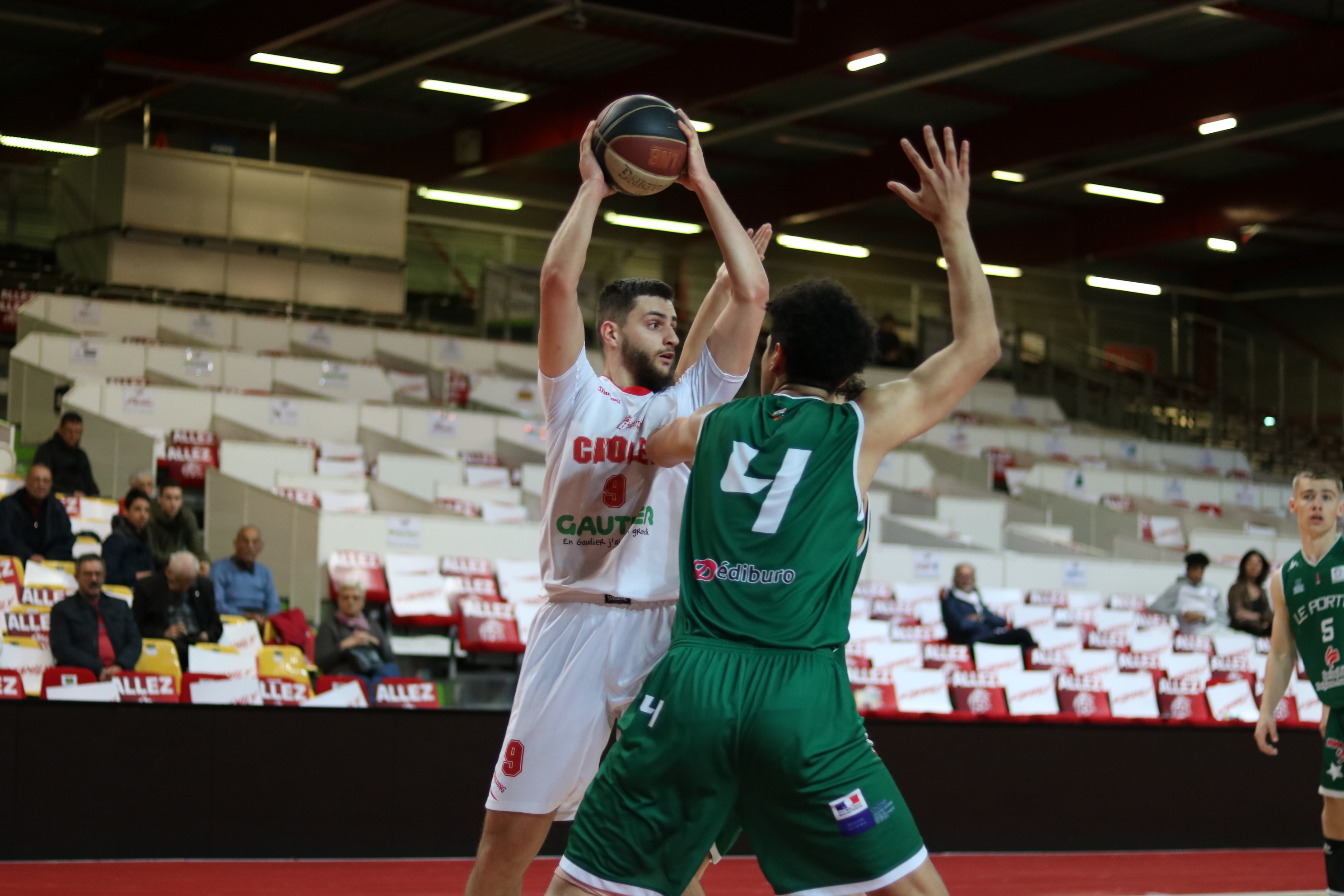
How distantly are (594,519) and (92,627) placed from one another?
16.9 ft

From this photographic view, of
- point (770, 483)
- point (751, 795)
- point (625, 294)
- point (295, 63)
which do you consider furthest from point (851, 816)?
point (295, 63)

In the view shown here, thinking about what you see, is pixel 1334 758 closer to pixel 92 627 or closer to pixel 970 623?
pixel 970 623

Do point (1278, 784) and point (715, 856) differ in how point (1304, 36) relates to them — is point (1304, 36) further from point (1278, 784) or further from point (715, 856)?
point (715, 856)

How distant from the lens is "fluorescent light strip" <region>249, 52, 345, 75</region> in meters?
18.2

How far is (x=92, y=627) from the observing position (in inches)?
319

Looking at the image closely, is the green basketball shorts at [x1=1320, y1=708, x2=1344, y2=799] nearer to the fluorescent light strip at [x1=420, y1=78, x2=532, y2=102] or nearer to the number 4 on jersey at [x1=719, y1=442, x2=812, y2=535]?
the number 4 on jersey at [x1=719, y1=442, x2=812, y2=535]

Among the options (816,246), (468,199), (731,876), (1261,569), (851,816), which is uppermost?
(468,199)

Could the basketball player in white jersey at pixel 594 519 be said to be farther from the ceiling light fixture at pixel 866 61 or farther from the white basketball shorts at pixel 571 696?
the ceiling light fixture at pixel 866 61

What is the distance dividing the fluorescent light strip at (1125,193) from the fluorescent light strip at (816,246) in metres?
4.08

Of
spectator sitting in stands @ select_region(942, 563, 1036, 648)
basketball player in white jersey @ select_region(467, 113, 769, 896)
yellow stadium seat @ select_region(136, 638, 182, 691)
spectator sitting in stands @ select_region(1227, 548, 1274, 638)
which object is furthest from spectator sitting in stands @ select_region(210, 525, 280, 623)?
spectator sitting in stands @ select_region(1227, 548, 1274, 638)

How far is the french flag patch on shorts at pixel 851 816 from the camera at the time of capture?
2.88m

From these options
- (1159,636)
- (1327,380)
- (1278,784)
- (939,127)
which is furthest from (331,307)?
(1327,380)

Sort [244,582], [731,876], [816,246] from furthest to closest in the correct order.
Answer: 1. [816,246]
2. [244,582]
3. [731,876]

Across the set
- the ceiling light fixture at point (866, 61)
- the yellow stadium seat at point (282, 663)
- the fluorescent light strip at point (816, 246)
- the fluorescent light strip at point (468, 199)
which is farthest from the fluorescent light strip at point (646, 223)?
the yellow stadium seat at point (282, 663)
